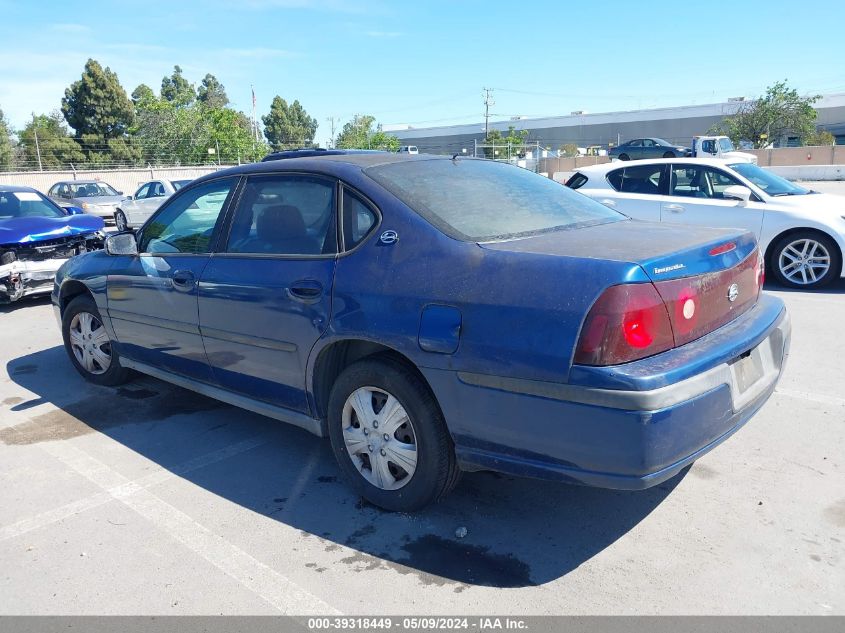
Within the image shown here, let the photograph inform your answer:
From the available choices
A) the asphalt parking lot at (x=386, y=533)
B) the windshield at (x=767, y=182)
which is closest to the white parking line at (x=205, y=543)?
the asphalt parking lot at (x=386, y=533)

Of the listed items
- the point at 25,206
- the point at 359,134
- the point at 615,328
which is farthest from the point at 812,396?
the point at 359,134

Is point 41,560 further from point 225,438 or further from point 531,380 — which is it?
point 531,380

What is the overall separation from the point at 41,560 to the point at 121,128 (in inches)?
2121

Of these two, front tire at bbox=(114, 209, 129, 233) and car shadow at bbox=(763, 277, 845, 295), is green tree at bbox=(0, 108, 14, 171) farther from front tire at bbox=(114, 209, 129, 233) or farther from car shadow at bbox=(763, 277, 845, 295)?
car shadow at bbox=(763, 277, 845, 295)

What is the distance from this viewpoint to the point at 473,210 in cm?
346

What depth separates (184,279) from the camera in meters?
4.27

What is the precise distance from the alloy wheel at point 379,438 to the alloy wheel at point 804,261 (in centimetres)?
677

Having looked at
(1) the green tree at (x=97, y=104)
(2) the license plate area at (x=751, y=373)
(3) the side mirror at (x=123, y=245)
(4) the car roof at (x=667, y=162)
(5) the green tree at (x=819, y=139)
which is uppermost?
(1) the green tree at (x=97, y=104)

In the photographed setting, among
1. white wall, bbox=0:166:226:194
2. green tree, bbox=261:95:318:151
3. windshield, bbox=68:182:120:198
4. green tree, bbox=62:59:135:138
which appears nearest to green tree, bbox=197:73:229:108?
green tree, bbox=261:95:318:151

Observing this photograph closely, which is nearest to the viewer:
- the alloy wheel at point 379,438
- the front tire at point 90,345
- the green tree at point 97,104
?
the alloy wheel at point 379,438

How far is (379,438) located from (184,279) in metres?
1.74

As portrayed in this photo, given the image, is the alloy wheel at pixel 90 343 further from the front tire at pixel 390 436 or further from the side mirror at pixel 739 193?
the side mirror at pixel 739 193

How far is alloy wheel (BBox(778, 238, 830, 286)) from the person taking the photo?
812 cm

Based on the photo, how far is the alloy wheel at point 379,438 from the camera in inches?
129
